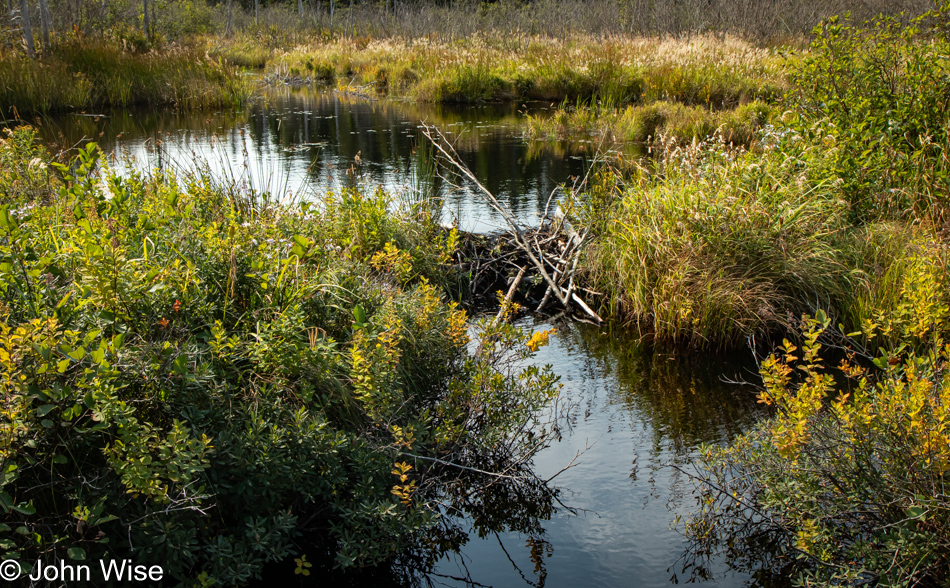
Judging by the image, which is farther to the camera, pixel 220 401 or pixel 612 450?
pixel 612 450

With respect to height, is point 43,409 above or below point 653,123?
below

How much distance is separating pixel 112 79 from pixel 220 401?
1628cm

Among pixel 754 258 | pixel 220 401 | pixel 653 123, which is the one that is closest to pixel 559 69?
pixel 653 123

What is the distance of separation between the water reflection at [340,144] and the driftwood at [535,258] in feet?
2.35

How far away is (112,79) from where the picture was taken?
15.9m

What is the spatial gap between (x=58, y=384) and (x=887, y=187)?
616 cm

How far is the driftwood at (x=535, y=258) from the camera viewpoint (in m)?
5.95

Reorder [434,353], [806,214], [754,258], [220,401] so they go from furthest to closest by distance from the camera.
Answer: [806,214] → [754,258] → [434,353] → [220,401]

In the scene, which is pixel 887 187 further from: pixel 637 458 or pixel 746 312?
pixel 637 458

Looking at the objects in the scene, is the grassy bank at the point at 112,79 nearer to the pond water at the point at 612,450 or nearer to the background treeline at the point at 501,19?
the background treeline at the point at 501,19

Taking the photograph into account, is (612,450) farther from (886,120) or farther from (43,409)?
(886,120)

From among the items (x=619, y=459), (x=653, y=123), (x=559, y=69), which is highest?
(x=559, y=69)

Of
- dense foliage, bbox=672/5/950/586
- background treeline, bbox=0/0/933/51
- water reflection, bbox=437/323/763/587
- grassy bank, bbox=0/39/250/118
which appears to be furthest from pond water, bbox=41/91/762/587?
background treeline, bbox=0/0/933/51

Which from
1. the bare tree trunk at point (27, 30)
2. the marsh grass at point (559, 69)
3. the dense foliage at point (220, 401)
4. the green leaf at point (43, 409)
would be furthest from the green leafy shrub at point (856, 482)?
the bare tree trunk at point (27, 30)
